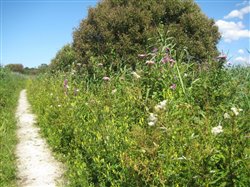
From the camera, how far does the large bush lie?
12641mm

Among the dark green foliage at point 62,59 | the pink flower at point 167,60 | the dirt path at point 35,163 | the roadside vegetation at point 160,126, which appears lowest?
the dirt path at point 35,163

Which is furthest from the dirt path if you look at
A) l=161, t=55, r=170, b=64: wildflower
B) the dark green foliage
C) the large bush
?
the dark green foliage

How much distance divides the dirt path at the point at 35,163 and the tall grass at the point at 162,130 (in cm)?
25

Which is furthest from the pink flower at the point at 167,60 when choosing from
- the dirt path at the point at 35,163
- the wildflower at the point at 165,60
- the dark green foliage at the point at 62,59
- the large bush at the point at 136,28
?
the dark green foliage at the point at 62,59

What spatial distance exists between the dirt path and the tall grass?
0.25m

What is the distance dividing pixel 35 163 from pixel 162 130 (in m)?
3.53

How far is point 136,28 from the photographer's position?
41.6 feet

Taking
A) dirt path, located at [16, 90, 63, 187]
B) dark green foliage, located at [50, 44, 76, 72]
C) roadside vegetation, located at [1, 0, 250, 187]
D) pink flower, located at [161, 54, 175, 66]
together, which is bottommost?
dirt path, located at [16, 90, 63, 187]

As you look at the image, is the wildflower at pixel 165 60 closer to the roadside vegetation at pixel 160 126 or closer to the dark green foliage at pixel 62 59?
the roadside vegetation at pixel 160 126

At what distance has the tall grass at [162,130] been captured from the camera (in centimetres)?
372

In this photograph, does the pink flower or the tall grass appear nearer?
the tall grass

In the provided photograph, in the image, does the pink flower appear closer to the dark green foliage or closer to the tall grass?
the tall grass

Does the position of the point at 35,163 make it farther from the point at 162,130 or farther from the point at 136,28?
the point at 136,28

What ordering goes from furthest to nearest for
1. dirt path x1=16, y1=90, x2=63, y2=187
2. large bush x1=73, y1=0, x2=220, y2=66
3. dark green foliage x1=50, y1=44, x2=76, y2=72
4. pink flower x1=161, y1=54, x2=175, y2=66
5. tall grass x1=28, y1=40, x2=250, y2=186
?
dark green foliage x1=50, y1=44, x2=76, y2=72
large bush x1=73, y1=0, x2=220, y2=66
pink flower x1=161, y1=54, x2=175, y2=66
dirt path x1=16, y1=90, x2=63, y2=187
tall grass x1=28, y1=40, x2=250, y2=186
